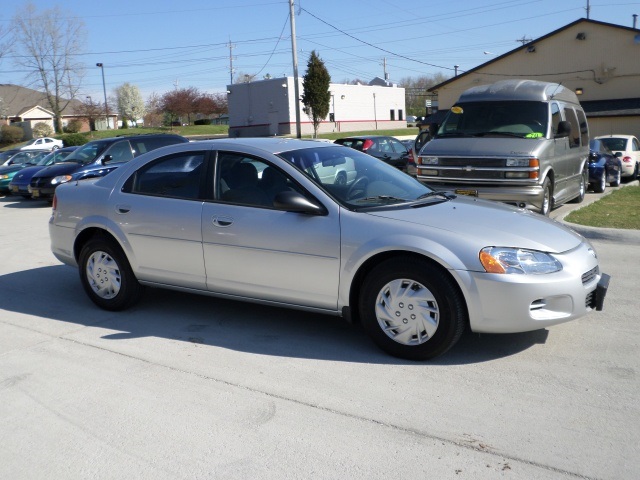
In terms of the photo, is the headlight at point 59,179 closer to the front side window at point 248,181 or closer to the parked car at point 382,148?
the parked car at point 382,148

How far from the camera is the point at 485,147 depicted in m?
10.7

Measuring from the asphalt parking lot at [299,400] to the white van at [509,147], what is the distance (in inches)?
169

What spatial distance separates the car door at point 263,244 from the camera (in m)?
5.17

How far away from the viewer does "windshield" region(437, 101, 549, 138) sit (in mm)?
11203

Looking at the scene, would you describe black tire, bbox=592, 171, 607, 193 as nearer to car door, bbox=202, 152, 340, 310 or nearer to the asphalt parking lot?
the asphalt parking lot

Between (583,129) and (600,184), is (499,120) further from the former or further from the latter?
(600,184)

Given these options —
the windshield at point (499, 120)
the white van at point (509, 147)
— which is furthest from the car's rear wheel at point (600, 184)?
the windshield at point (499, 120)

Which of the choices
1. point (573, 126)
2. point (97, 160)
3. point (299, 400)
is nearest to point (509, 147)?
point (573, 126)

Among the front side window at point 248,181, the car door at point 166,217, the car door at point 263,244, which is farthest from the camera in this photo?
the car door at point 166,217

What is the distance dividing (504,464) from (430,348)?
139 centimetres

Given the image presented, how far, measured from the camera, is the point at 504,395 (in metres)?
4.31

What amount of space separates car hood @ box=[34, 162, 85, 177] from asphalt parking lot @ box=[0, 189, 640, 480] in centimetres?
1106

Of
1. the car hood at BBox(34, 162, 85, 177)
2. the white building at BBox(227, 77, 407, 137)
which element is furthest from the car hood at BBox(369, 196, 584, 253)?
the white building at BBox(227, 77, 407, 137)

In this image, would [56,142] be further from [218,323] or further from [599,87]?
[218,323]
